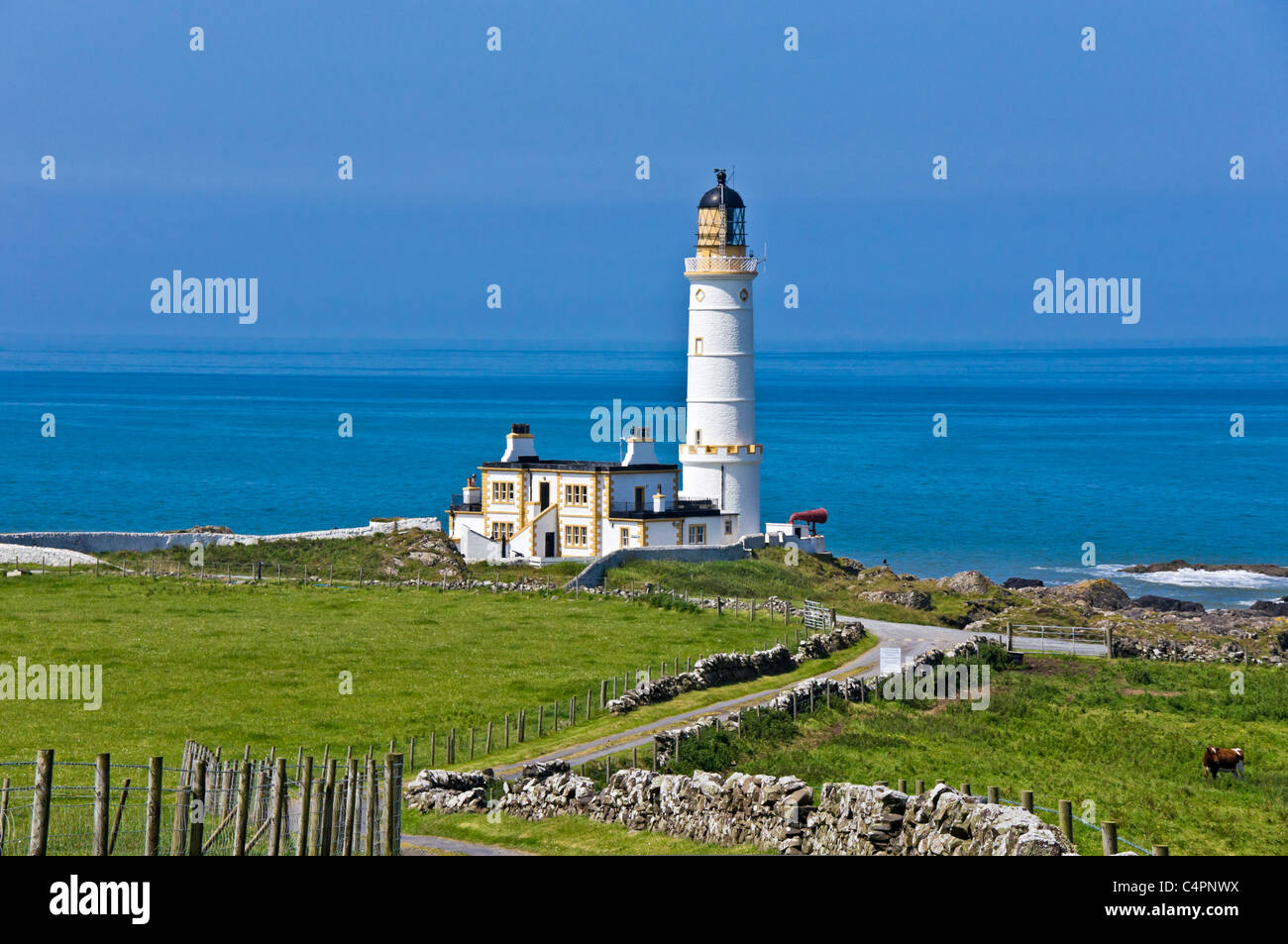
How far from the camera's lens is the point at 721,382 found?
73125 millimetres

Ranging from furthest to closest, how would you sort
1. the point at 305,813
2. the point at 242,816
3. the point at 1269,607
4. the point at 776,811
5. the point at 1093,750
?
the point at 1269,607, the point at 1093,750, the point at 776,811, the point at 305,813, the point at 242,816

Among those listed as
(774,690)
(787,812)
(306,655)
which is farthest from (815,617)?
(787,812)

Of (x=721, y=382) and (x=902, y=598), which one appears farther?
(x=721, y=382)

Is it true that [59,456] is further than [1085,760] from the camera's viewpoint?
Yes

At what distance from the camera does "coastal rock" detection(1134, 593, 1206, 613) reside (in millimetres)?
73762

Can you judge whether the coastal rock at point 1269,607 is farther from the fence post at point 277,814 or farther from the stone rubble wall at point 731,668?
the fence post at point 277,814

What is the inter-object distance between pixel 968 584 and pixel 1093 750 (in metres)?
38.2

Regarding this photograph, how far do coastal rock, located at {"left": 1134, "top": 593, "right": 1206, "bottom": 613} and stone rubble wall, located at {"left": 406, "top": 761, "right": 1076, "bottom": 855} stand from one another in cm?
5174

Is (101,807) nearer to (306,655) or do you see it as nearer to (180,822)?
(180,822)

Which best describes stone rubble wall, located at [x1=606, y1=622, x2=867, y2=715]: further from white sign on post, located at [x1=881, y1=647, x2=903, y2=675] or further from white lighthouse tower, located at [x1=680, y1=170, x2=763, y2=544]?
white lighthouse tower, located at [x1=680, y1=170, x2=763, y2=544]
